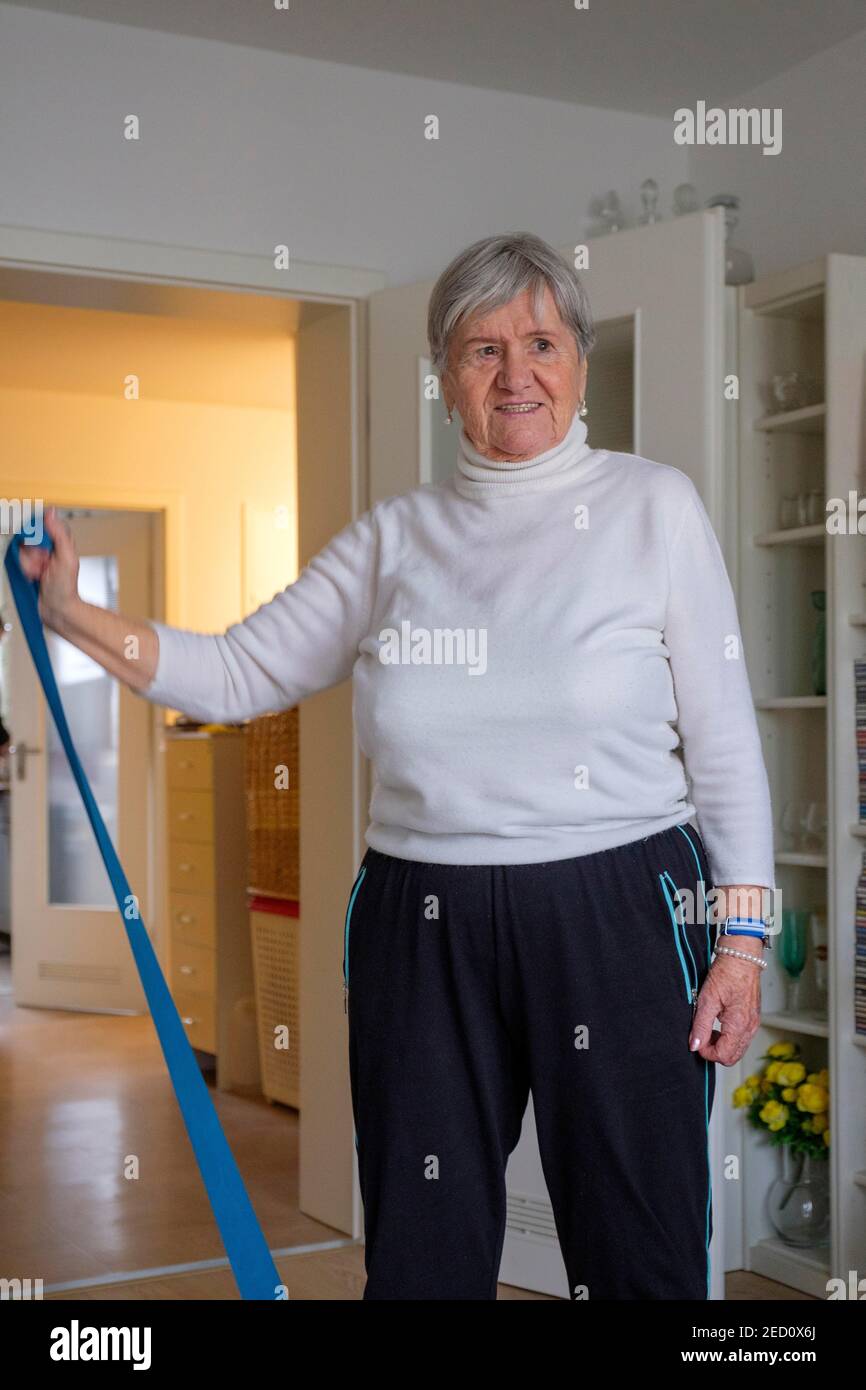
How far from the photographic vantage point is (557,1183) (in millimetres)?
1402

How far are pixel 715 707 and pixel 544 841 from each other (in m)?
0.22

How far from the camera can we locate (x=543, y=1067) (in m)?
1.37

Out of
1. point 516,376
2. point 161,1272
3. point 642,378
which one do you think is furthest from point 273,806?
point 516,376

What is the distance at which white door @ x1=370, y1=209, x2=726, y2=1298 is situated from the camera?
8.72 ft

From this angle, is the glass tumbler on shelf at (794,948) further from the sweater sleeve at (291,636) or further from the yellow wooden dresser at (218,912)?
the yellow wooden dresser at (218,912)

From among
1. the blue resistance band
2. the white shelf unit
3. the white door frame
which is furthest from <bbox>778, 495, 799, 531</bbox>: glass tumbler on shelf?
the blue resistance band

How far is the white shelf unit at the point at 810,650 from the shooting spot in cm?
280

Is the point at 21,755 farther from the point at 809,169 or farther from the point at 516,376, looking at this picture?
the point at 516,376

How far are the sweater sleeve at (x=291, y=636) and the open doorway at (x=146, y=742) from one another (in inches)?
65.7

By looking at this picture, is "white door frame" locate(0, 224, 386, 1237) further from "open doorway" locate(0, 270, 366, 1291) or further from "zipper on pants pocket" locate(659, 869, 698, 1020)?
"zipper on pants pocket" locate(659, 869, 698, 1020)

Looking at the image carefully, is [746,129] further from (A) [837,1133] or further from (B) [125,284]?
(A) [837,1133]

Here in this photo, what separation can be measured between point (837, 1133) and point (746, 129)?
7.10ft

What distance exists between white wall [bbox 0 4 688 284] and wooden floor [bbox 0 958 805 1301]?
2031mm

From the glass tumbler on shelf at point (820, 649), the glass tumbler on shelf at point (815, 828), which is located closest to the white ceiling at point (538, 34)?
the glass tumbler on shelf at point (820, 649)
